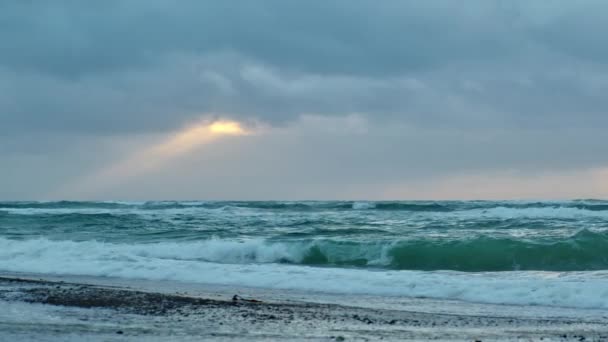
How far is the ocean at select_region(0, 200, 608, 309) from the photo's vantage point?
14773 millimetres

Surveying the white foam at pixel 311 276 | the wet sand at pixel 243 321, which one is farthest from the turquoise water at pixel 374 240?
the wet sand at pixel 243 321

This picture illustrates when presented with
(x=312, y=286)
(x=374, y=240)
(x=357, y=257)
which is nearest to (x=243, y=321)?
(x=312, y=286)

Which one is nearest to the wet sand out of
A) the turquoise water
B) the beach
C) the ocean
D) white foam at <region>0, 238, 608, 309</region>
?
the beach

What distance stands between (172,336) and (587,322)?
5910 millimetres

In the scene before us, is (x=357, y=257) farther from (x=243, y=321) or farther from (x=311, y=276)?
(x=243, y=321)

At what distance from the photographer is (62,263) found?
814 inches

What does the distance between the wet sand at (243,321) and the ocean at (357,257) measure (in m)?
1.94

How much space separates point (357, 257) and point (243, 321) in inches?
467

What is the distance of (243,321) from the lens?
408 inches

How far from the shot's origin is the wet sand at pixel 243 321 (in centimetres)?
924

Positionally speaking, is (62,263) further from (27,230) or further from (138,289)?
(27,230)

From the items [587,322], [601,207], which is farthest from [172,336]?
[601,207]

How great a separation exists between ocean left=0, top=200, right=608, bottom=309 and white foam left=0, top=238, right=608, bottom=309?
23 millimetres

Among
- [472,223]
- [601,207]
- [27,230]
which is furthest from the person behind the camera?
[601,207]
